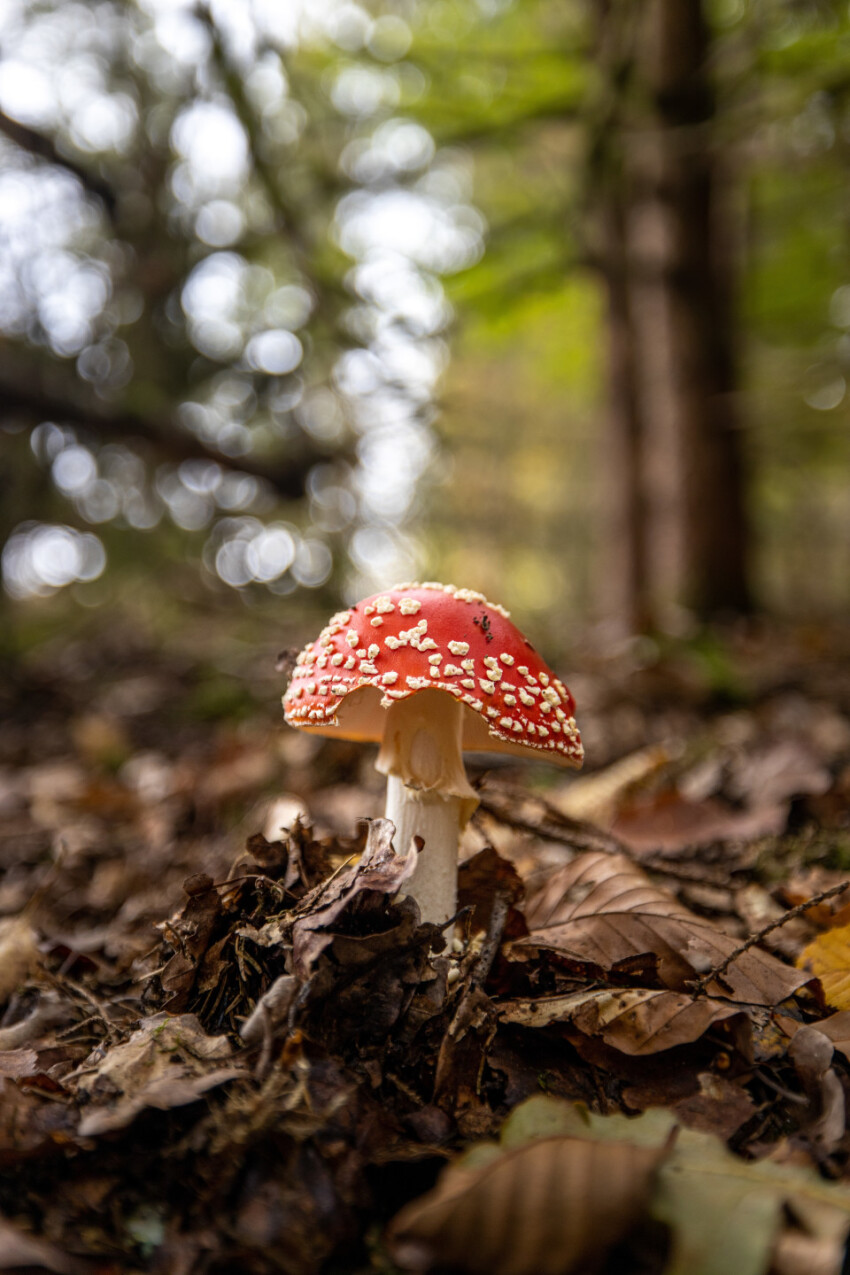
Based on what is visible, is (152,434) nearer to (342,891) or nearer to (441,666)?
(441,666)

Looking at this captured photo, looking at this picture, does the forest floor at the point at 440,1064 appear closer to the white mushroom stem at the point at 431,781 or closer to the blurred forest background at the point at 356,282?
the white mushroom stem at the point at 431,781

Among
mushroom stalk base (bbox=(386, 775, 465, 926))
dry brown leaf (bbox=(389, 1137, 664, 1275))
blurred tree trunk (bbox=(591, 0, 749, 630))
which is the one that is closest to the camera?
dry brown leaf (bbox=(389, 1137, 664, 1275))

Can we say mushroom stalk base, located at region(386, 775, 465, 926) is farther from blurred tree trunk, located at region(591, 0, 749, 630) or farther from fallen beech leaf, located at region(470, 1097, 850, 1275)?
blurred tree trunk, located at region(591, 0, 749, 630)

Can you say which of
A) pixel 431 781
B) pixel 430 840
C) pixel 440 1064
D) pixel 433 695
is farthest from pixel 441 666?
pixel 440 1064

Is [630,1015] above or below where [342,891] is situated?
below

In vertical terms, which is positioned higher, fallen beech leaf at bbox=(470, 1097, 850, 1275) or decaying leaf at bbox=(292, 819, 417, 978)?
decaying leaf at bbox=(292, 819, 417, 978)

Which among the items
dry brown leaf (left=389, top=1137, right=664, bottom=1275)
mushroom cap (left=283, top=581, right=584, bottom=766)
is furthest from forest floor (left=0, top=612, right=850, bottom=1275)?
mushroom cap (left=283, top=581, right=584, bottom=766)
